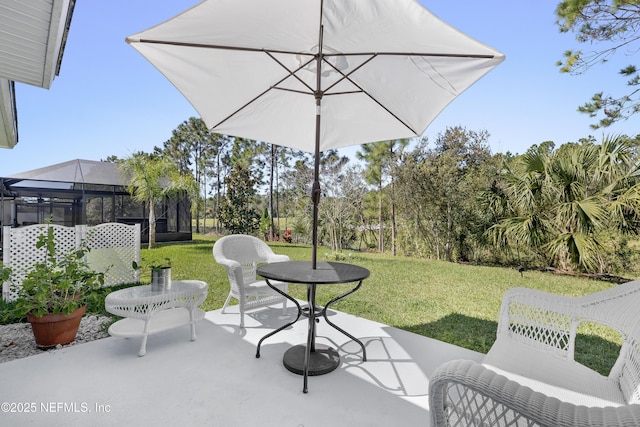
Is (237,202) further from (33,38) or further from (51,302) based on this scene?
(33,38)

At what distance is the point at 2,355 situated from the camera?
8.91ft

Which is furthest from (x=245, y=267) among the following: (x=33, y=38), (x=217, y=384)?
(x=33, y=38)

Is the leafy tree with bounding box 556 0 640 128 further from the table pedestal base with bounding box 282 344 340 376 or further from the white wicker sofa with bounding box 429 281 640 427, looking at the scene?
the table pedestal base with bounding box 282 344 340 376

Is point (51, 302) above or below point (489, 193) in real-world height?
below

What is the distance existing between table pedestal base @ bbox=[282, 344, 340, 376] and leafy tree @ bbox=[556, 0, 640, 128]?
559cm

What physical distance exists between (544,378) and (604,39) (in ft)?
18.9

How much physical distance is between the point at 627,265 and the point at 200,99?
831cm

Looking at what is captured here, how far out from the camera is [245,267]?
3934 mm

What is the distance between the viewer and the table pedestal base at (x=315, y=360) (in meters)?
2.43

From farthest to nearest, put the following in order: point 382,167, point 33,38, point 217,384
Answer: point 382,167
point 217,384
point 33,38

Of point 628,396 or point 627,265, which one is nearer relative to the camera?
point 628,396

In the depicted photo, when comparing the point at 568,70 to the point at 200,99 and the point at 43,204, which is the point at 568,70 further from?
Answer: the point at 43,204

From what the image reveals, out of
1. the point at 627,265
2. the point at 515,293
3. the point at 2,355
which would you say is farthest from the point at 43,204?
the point at 627,265

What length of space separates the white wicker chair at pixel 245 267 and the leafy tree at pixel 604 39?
5.42 m
